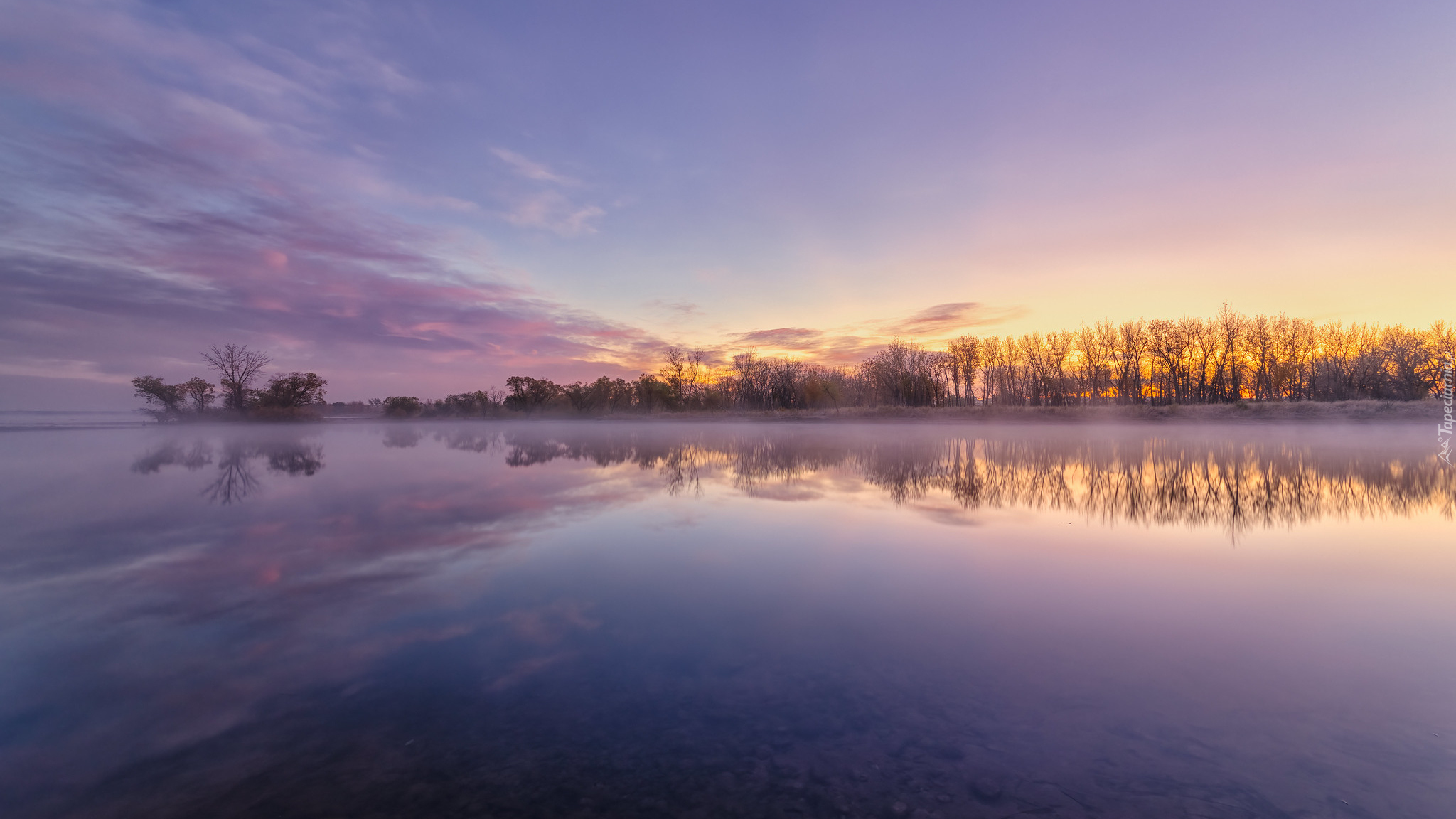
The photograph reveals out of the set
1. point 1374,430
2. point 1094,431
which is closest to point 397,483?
point 1094,431

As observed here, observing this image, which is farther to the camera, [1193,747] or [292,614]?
[292,614]

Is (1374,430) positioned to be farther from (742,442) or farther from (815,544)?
(815,544)

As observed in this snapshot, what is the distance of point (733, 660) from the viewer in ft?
15.2

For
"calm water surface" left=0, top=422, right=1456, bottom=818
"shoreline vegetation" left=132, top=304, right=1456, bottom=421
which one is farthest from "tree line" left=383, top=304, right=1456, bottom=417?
"calm water surface" left=0, top=422, right=1456, bottom=818

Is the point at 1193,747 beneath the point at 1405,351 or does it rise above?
beneath

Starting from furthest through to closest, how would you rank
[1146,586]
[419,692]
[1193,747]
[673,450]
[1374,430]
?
[1374,430]
[673,450]
[1146,586]
[419,692]
[1193,747]

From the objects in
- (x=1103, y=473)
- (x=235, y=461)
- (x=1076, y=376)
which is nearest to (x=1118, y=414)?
(x=1076, y=376)

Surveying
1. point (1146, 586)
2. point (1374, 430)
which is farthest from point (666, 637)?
point (1374, 430)

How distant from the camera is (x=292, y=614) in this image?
5.70 meters

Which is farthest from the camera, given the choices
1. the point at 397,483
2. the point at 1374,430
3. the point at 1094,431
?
the point at 1094,431

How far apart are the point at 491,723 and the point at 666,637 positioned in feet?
5.64

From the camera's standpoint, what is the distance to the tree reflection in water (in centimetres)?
1426

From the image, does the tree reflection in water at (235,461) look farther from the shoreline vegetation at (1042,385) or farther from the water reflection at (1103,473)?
the shoreline vegetation at (1042,385)

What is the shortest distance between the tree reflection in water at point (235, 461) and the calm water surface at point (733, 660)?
9.95 feet
